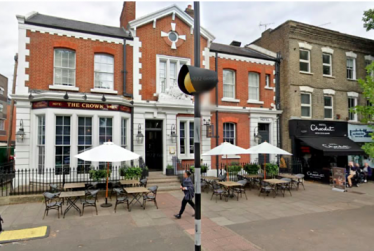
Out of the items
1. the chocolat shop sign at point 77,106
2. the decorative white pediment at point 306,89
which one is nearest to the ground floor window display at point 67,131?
the chocolat shop sign at point 77,106

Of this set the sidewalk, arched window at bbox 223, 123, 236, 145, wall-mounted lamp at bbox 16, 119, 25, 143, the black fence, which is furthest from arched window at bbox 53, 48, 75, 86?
arched window at bbox 223, 123, 236, 145

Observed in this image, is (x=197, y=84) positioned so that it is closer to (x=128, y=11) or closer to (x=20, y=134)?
(x=20, y=134)

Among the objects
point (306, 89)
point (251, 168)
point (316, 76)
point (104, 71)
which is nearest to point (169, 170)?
point (251, 168)

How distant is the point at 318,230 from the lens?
271 inches

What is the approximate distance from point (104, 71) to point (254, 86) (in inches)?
387

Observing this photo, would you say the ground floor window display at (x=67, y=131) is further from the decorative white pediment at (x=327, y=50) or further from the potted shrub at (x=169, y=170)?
the decorative white pediment at (x=327, y=50)

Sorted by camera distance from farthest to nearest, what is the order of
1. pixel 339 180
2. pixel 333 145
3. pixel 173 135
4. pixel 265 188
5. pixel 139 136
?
1. pixel 333 145
2. pixel 173 135
3. pixel 339 180
4. pixel 139 136
5. pixel 265 188

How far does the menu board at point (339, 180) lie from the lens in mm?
12734

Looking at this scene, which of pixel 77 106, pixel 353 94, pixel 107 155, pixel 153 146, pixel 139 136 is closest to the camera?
pixel 107 155

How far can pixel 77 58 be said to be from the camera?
12.3 metres

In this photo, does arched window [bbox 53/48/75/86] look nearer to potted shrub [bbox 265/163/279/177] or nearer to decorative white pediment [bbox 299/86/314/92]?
potted shrub [bbox 265/163/279/177]

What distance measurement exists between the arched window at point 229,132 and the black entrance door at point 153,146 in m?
4.24

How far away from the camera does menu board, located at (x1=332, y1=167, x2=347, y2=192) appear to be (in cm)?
1273

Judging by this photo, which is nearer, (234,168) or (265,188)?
(265,188)
